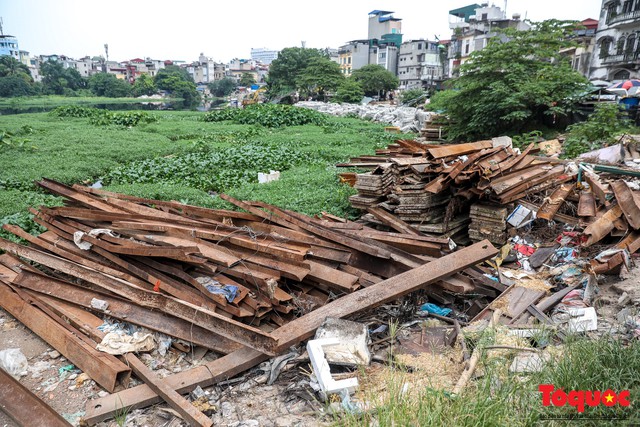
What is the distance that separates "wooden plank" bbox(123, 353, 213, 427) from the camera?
315 cm

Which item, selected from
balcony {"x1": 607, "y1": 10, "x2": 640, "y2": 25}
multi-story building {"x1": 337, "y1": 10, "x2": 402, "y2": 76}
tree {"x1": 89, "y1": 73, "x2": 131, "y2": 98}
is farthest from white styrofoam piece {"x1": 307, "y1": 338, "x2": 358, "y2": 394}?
tree {"x1": 89, "y1": 73, "x2": 131, "y2": 98}

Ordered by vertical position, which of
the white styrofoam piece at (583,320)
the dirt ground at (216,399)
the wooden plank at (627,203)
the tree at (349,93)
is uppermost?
the tree at (349,93)

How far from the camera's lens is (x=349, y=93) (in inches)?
1716

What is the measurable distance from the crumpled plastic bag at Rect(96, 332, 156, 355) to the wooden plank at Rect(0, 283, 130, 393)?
81 millimetres

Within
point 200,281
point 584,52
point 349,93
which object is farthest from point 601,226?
point 349,93

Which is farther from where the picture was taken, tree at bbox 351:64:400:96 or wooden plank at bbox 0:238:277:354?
tree at bbox 351:64:400:96

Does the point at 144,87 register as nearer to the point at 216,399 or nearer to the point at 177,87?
the point at 177,87

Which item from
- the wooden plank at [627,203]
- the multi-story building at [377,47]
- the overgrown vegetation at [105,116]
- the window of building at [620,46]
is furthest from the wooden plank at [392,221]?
the multi-story building at [377,47]

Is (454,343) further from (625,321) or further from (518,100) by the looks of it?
(518,100)

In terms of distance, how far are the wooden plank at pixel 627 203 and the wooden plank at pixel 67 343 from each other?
20.3 ft

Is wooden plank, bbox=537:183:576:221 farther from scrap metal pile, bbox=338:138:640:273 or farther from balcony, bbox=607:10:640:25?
balcony, bbox=607:10:640:25

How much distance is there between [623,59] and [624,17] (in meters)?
2.98

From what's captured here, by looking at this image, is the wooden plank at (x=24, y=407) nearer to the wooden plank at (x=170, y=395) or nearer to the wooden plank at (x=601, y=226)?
the wooden plank at (x=170, y=395)

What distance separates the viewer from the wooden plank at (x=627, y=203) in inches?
209
